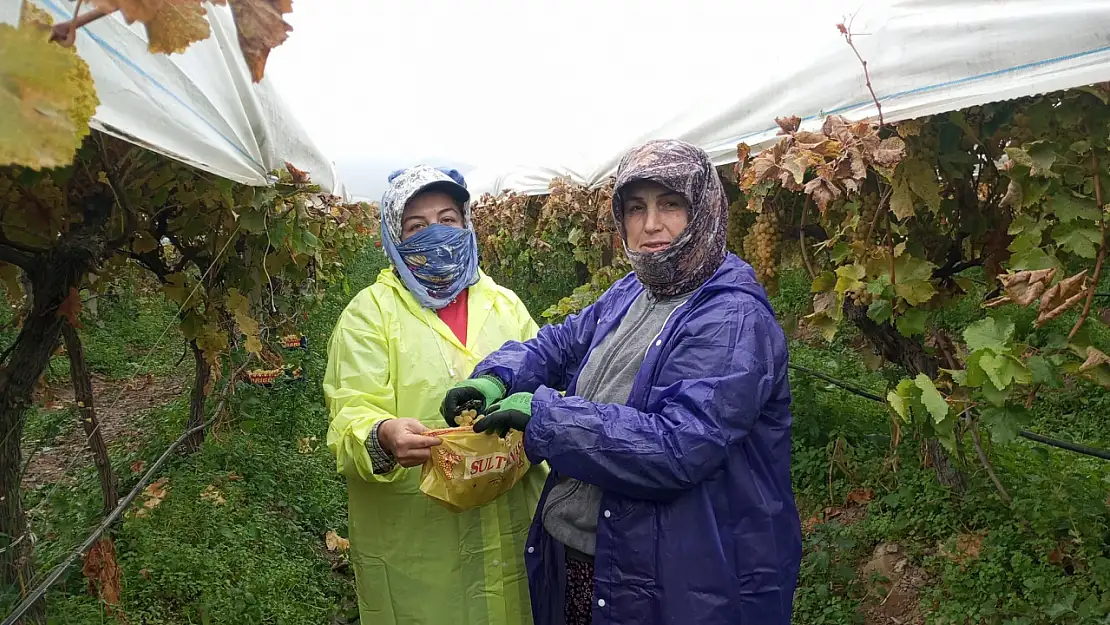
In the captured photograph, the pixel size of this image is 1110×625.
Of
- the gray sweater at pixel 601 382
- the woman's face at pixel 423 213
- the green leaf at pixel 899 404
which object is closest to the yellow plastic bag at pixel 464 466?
the gray sweater at pixel 601 382

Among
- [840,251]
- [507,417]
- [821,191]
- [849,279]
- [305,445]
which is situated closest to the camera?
[507,417]

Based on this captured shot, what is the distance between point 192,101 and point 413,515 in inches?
46.5

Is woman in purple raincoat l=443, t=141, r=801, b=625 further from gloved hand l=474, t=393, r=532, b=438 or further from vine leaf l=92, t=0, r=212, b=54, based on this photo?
vine leaf l=92, t=0, r=212, b=54

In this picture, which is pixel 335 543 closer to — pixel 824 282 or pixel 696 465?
pixel 824 282

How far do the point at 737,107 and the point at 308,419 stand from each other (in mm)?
4225

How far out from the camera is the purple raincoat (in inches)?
55.6

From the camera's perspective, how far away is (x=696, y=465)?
4.60 feet

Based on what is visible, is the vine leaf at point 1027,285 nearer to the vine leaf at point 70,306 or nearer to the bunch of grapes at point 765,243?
the bunch of grapes at point 765,243

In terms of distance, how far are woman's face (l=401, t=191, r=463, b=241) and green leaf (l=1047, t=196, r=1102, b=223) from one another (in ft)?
5.00

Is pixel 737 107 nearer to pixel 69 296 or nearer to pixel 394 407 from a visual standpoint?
pixel 394 407

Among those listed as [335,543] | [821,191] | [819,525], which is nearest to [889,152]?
[821,191]

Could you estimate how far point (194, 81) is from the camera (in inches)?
60.9

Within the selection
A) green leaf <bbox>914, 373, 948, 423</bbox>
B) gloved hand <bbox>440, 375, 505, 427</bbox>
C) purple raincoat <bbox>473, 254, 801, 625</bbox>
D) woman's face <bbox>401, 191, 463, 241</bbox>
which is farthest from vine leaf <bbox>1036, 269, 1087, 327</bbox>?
woman's face <bbox>401, 191, 463, 241</bbox>

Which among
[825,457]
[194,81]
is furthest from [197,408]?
[825,457]
